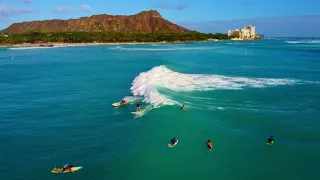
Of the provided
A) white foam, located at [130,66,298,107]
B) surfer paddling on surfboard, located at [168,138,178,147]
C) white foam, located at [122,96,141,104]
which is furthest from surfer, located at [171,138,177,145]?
white foam, located at [122,96,141,104]

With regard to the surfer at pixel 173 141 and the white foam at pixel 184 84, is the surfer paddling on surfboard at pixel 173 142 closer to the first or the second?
the surfer at pixel 173 141

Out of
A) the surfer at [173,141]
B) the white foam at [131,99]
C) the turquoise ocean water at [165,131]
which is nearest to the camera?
the turquoise ocean water at [165,131]

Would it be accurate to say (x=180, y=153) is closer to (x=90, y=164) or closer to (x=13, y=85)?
(x=90, y=164)

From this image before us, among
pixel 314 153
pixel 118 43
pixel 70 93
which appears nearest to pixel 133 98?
pixel 70 93

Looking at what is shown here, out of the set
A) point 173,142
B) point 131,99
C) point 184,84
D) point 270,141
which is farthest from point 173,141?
point 184,84

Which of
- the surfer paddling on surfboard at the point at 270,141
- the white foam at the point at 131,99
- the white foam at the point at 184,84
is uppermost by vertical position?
the white foam at the point at 184,84

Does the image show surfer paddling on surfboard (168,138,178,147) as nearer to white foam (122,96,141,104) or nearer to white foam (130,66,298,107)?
white foam (130,66,298,107)

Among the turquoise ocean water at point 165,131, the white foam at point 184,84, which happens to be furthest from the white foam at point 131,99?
the white foam at point 184,84

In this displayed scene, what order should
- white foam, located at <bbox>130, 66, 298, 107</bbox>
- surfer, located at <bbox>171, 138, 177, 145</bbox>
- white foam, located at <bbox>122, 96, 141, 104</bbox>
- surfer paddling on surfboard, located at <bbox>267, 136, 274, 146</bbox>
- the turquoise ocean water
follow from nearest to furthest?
the turquoise ocean water < surfer paddling on surfboard, located at <bbox>267, 136, 274, 146</bbox> < surfer, located at <bbox>171, 138, 177, 145</bbox> < white foam, located at <bbox>122, 96, 141, 104</bbox> < white foam, located at <bbox>130, 66, 298, 107</bbox>

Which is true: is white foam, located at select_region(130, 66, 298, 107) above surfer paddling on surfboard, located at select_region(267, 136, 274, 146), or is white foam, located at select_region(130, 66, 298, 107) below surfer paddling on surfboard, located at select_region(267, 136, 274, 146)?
above
